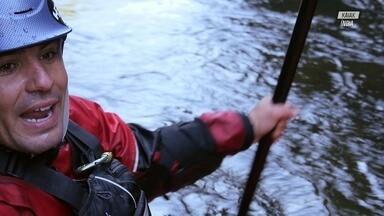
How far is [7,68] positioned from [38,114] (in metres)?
0.17

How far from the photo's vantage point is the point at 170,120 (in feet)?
15.9

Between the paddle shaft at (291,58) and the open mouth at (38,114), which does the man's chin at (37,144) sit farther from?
the paddle shaft at (291,58)

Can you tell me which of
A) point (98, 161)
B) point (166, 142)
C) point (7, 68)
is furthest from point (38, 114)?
point (166, 142)

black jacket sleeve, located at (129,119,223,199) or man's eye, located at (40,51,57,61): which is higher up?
man's eye, located at (40,51,57,61)

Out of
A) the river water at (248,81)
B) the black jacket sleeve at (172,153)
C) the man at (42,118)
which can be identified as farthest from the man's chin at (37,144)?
the river water at (248,81)

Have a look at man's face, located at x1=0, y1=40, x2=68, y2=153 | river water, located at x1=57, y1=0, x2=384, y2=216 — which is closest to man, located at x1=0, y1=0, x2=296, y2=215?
man's face, located at x1=0, y1=40, x2=68, y2=153

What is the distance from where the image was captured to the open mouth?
5.66 feet

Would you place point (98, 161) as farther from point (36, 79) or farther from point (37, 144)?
point (36, 79)

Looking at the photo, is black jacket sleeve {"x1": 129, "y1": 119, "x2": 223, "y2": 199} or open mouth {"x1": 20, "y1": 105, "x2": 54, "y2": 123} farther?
black jacket sleeve {"x1": 129, "y1": 119, "x2": 223, "y2": 199}

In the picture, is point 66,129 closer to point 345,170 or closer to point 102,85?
point 345,170

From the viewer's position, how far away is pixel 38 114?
175 centimetres

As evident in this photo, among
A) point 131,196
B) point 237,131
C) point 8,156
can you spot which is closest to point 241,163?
point 237,131

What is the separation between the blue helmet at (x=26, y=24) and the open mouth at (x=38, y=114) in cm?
20

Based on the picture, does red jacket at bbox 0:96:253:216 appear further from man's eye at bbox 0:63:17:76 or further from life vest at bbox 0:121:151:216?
man's eye at bbox 0:63:17:76
